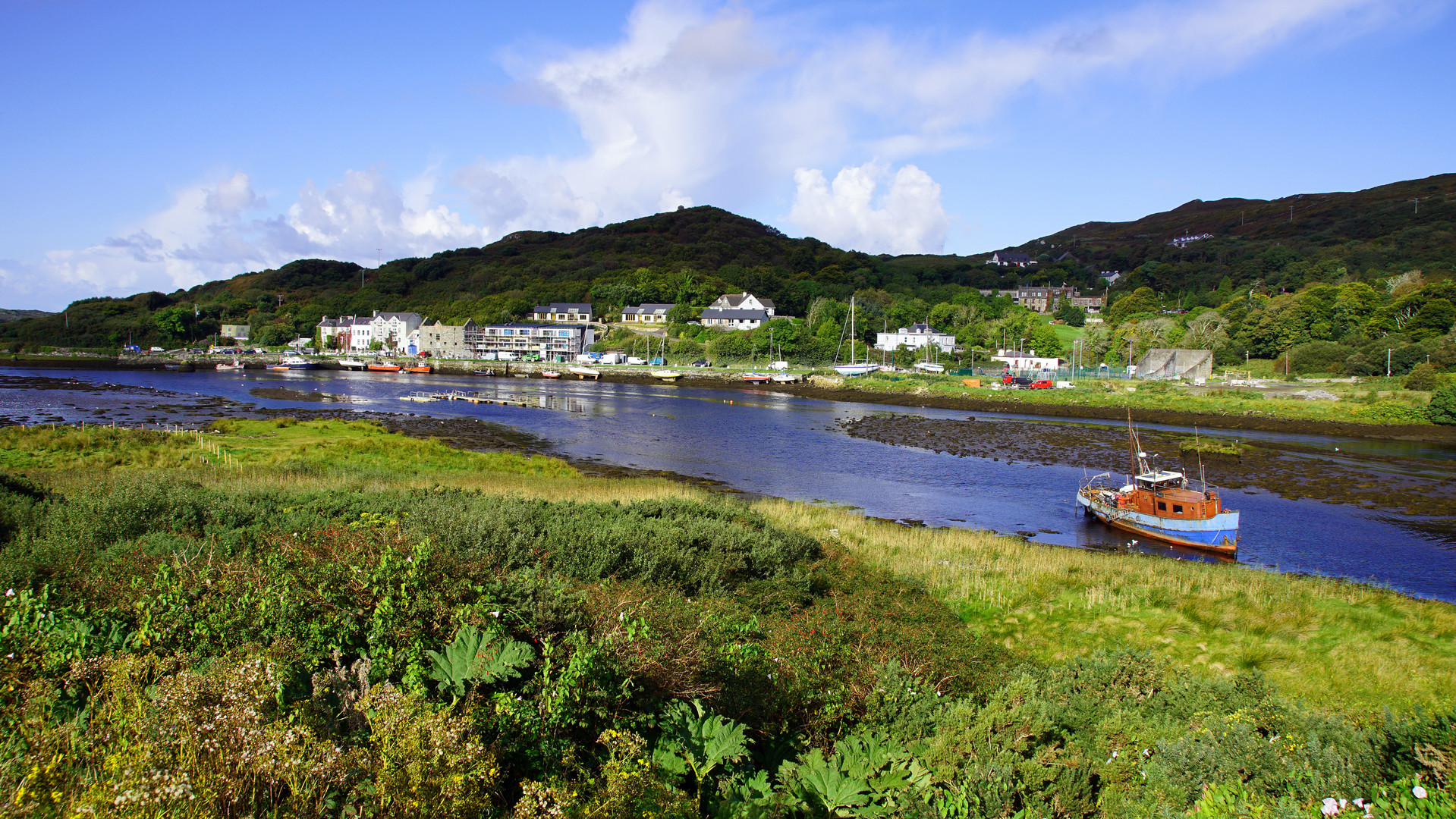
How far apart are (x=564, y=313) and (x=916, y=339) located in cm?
6970

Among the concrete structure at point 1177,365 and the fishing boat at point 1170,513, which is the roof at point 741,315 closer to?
the concrete structure at point 1177,365

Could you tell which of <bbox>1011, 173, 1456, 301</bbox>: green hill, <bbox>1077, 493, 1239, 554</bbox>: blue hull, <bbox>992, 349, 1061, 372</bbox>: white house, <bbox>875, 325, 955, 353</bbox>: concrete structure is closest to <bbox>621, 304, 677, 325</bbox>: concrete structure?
<bbox>875, 325, 955, 353</bbox>: concrete structure

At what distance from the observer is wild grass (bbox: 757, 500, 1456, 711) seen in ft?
33.0

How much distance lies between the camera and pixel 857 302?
13625 centimetres

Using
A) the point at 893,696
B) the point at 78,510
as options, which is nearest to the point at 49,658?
the point at 893,696

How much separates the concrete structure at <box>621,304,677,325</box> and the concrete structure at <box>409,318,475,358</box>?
29537 millimetres

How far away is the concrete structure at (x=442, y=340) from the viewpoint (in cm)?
14025

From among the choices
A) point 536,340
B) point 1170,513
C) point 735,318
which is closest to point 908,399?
point 1170,513

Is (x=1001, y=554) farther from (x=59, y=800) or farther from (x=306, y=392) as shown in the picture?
(x=306, y=392)

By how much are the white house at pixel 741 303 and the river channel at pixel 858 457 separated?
185 feet

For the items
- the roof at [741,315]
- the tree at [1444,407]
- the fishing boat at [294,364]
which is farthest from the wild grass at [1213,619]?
the fishing boat at [294,364]

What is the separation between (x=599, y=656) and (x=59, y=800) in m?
2.80

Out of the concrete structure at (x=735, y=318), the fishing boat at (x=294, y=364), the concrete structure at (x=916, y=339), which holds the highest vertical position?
the concrete structure at (x=735, y=318)

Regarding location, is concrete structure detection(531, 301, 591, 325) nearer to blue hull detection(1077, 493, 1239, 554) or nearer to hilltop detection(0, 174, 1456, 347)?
hilltop detection(0, 174, 1456, 347)
